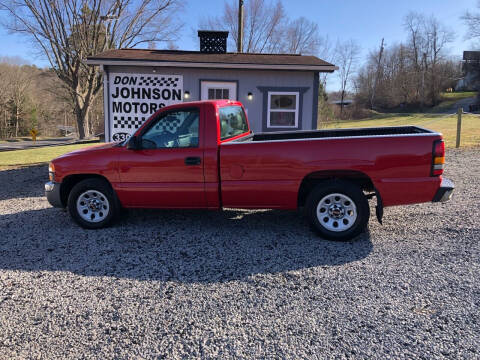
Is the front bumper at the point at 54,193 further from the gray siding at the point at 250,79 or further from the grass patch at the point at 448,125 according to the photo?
the grass patch at the point at 448,125

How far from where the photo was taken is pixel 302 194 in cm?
499

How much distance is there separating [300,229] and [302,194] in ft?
2.00

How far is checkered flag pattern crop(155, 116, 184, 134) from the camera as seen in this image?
5.07 metres

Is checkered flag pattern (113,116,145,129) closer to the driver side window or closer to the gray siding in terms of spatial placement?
the gray siding

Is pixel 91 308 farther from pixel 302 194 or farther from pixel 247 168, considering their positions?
pixel 302 194

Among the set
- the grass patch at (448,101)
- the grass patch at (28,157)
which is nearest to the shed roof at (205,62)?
the grass patch at (28,157)

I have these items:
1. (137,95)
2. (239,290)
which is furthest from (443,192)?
(137,95)

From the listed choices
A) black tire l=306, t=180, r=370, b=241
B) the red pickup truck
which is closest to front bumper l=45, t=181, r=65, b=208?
the red pickup truck

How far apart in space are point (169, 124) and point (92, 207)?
5.57ft

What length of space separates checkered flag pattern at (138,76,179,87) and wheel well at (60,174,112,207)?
583cm

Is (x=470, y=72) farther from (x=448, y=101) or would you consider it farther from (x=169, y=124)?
(x=169, y=124)

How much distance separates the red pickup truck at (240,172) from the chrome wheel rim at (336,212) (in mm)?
13

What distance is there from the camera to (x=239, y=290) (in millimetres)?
3490

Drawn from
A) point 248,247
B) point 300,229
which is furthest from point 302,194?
point 248,247
